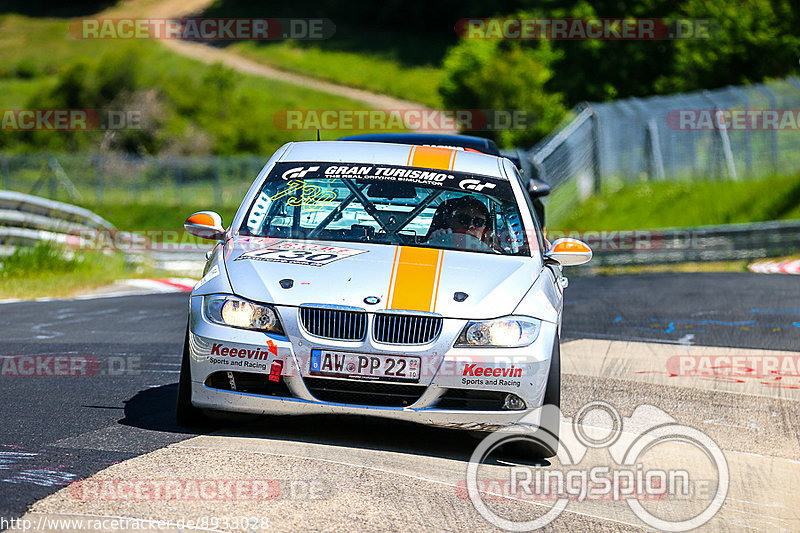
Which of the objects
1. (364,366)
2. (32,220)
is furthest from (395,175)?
(32,220)

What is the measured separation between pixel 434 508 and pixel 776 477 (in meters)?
2.22

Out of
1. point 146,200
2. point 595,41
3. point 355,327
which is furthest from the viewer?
point 595,41

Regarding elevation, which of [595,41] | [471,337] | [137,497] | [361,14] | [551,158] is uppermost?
[361,14]

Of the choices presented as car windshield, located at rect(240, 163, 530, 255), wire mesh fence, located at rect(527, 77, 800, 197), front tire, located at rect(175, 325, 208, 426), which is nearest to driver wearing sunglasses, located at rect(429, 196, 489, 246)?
car windshield, located at rect(240, 163, 530, 255)

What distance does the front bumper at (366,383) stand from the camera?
6512 millimetres

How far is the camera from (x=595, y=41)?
164ft

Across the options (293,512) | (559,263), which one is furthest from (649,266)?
(293,512)

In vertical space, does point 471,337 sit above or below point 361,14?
below

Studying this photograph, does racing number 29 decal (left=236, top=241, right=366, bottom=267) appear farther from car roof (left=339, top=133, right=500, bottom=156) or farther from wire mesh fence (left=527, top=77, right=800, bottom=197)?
wire mesh fence (left=527, top=77, right=800, bottom=197)

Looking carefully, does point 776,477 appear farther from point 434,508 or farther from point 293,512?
point 293,512

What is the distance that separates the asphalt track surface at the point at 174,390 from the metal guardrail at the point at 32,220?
11.7 feet

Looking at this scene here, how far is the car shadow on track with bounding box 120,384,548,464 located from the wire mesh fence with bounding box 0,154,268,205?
109 ft

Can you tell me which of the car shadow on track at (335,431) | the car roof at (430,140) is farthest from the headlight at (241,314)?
the car roof at (430,140)

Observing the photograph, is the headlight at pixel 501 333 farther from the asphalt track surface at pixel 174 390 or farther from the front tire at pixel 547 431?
the asphalt track surface at pixel 174 390
